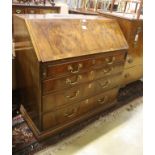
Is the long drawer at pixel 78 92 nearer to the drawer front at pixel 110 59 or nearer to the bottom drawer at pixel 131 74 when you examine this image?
the drawer front at pixel 110 59

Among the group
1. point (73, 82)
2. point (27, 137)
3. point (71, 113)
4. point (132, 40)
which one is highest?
point (132, 40)

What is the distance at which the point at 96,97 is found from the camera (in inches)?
69.5

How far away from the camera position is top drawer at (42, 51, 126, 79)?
1239 millimetres

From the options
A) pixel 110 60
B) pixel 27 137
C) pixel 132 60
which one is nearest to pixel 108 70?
pixel 110 60

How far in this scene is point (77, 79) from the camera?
1.45m

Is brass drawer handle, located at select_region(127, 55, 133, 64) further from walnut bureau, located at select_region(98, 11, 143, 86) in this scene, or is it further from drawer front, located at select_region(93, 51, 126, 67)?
drawer front, located at select_region(93, 51, 126, 67)

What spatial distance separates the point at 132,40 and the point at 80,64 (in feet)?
2.91

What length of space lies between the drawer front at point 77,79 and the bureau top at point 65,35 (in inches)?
7.0

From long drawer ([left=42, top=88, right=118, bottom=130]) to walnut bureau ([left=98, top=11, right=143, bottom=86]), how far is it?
1.45 ft

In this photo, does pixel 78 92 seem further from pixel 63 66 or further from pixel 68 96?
pixel 63 66

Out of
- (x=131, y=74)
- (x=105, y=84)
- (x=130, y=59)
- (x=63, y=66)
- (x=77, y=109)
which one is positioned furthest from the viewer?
(x=131, y=74)

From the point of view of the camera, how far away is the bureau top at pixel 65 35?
1.24 metres
